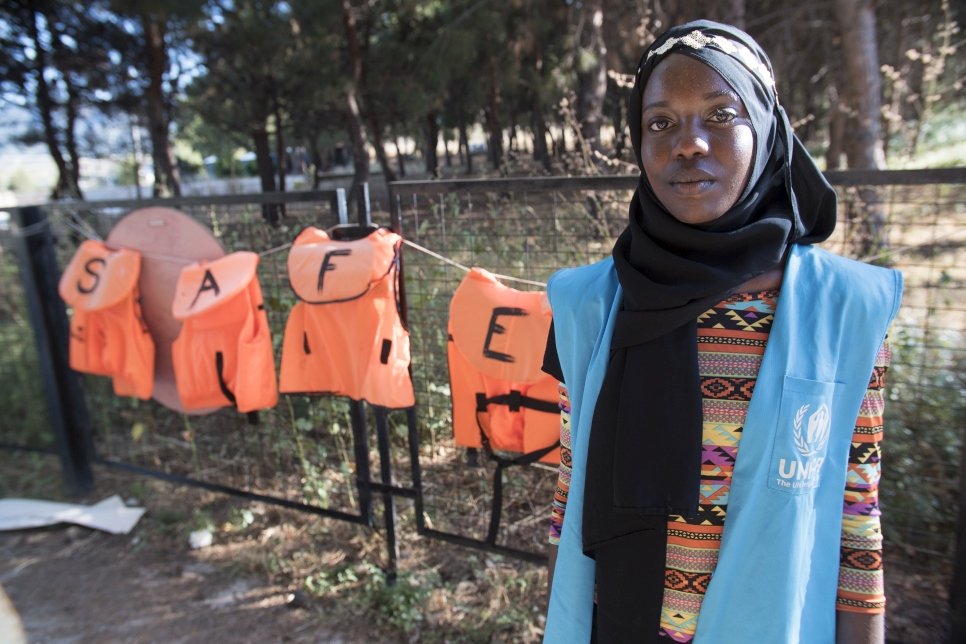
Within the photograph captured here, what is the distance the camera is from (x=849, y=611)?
130 cm

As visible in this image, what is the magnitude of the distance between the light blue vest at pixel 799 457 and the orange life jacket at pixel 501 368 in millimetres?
1093

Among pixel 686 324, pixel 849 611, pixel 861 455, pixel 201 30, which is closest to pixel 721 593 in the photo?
pixel 849 611

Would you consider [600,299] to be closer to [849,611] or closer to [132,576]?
[849,611]

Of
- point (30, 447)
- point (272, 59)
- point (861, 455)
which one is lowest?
point (30, 447)

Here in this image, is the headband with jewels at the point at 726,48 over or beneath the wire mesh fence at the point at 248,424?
over

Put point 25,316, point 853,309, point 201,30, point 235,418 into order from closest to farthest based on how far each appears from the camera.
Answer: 1. point 853,309
2. point 235,418
3. point 25,316
4. point 201,30

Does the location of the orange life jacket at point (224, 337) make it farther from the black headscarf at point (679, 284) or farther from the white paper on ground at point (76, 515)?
the black headscarf at point (679, 284)

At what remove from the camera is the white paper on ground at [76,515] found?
3867mm

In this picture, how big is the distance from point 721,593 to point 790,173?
2.71 feet

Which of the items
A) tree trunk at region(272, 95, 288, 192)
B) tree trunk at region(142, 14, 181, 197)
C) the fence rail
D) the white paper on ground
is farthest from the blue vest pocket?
tree trunk at region(272, 95, 288, 192)

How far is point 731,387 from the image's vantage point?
1291mm

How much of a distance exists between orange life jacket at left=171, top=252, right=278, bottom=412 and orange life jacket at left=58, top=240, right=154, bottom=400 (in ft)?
1.42

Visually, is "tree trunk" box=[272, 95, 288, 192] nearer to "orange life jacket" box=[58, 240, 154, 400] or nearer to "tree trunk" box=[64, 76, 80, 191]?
"tree trunk" box=[64, 76, 80, 191]

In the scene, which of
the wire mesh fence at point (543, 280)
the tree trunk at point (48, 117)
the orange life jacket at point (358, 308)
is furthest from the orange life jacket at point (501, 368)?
the tree trunk at point (48, 117)
